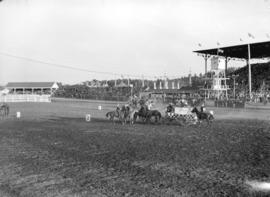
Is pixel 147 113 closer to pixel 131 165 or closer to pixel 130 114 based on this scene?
pixel 130 114

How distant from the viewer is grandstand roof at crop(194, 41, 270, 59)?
49.0m

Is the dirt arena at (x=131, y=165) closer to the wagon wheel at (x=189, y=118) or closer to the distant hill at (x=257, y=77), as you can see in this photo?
the wagon wheel at (x=189, y=118)

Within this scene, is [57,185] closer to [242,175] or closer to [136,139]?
[242,175]

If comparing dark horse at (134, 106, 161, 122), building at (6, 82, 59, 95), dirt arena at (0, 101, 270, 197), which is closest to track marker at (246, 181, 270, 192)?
dirt arena at (0, 101, 270, 197)

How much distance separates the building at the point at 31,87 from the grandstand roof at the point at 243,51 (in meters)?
50.3

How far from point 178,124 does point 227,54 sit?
3815 cm

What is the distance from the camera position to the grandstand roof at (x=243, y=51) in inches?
1927

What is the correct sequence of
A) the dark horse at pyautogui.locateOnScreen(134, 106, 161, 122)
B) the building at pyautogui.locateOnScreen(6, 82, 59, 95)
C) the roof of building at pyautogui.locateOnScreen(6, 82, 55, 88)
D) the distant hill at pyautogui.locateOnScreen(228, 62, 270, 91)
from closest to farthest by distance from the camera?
1. the dark horse at pyautogui.locateOnScreen(134, 106, 161, 122)
2. the distant hill at pyautogui.locateOnScreen(228, 62, 270, 91)
3. the building at pyautogui.locateOnScreen(6, 82, 59, 95)
4. the roof of building at pyautogui.locateOnScreen(6, 82, 55, 88)

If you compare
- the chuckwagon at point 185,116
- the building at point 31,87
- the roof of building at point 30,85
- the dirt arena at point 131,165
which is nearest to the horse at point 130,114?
the chuckwagon at point 185,116

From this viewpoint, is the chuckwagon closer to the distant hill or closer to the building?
the distant hill

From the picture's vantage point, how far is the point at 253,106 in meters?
39.6

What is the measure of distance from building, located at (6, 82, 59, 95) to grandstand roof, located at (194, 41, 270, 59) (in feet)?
165

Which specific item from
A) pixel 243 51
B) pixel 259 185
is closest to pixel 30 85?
pixel 243 51

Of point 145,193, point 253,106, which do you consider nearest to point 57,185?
point 145,193
